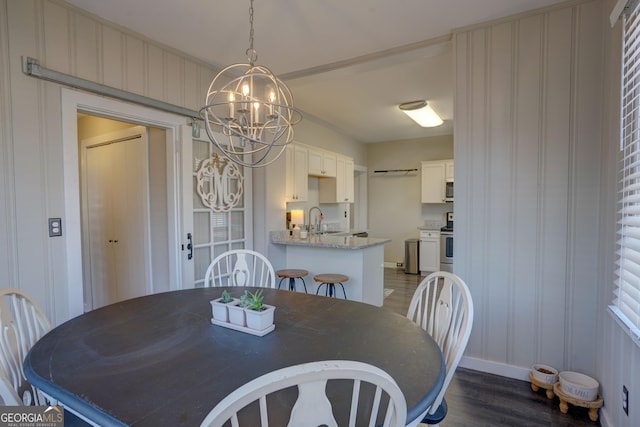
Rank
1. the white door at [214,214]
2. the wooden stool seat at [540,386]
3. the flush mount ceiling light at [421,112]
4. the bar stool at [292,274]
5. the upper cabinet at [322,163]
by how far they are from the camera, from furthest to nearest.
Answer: the upper cabinet at [322,163] → the flush mount ceiling light at [421,112] → the bar stool at [292,274] → the white door at [214,214] → the wooden stool seat at [540,386]

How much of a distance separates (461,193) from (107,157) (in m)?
3.70

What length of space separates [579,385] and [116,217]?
428 centimetres

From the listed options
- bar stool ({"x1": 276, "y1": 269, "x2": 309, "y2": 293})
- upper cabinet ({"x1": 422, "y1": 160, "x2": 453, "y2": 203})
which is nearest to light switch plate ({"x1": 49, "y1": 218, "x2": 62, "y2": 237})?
bar stool ({"x1": 276, "y1": 269, "x2": 309, "y2": 293})

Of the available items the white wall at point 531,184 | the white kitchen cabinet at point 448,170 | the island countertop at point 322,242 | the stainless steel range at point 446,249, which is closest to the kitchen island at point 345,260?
the island countertop at point 322,242

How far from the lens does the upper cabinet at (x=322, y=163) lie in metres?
4.98

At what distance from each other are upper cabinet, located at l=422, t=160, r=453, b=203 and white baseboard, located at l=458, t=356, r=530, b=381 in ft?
12.5

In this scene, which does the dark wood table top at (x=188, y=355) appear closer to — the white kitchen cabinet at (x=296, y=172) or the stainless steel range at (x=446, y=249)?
the white kitchen cabinet at (x=296, y=172)

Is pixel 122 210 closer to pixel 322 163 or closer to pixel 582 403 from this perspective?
pixel 322 163

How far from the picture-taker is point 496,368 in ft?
8.24

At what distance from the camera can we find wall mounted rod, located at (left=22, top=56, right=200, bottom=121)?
6.46ft

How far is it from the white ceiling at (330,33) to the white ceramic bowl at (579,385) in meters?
2.55

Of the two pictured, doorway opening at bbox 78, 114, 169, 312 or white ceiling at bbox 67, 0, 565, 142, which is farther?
doorway opening at bbox 78, 114, 169, 312

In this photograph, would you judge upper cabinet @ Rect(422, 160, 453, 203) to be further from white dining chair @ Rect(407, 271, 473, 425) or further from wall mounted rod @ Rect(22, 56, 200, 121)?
white dining chair @ Rect(407, 271, 473, 425)

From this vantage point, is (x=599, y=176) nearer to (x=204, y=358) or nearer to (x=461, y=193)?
(x=461, y=193)
